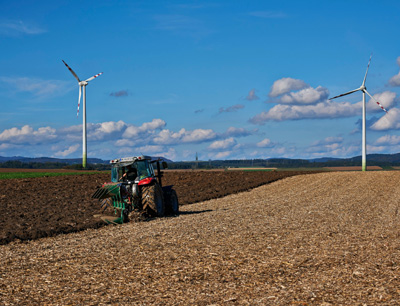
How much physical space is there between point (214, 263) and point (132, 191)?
27.5 ft

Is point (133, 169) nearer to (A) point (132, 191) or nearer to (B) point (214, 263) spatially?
(A) point (132, 191)

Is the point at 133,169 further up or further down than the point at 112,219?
further up

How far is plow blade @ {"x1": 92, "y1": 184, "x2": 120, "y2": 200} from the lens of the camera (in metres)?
19.2

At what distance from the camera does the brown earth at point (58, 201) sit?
18828 mm

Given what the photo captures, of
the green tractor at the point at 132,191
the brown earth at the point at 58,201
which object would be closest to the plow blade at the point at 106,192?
the green tractor at the point at 132,191

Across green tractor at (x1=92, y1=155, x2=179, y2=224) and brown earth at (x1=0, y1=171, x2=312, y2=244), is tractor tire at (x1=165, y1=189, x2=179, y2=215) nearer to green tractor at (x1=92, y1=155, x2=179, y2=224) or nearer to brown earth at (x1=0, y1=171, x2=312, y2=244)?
green tractor at (x1=92, y1=155, x2=179, y2=224)

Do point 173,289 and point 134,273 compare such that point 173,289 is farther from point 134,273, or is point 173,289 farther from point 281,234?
point 281,234

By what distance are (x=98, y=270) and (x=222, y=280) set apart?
3242 millimetres

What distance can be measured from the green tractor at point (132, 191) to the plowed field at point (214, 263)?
93 cm

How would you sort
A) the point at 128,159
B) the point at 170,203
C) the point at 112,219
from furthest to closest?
the point at 170,203 < the point at 128,159 < the point at 112,219

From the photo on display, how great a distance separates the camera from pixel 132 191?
19859mm

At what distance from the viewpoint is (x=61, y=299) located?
955 centimetres

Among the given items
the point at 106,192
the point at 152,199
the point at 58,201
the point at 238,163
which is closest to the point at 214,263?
the point at 152,199

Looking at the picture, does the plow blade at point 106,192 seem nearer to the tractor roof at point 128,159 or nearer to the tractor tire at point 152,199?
the tractor tire at point 152,199
